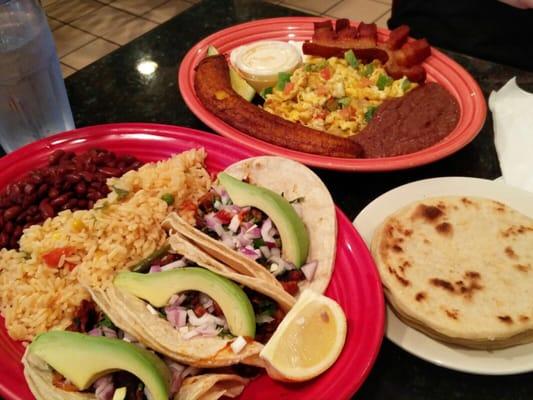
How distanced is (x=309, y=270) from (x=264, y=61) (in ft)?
4.70

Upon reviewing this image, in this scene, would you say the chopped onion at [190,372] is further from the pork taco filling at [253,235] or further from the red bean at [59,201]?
the red bean at [59,201]

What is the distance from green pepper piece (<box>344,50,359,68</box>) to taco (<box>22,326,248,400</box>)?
189cm

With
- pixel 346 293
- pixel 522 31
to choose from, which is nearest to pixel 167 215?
pixel 346 293

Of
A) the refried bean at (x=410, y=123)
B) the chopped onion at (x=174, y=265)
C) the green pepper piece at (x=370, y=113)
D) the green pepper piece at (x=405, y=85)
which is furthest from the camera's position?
the green pepper piece at (x=405, y=85)

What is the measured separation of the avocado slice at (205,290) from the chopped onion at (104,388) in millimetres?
256

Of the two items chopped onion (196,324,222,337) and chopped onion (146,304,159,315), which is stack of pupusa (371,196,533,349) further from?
chopped onion (146,304,159,315)

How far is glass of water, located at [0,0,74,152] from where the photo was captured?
193 centimetres

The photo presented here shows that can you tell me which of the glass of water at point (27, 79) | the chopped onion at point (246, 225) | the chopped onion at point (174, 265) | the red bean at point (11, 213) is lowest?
the chopped onion at point (246, 225)

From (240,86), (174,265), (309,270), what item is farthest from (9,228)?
(240,86)

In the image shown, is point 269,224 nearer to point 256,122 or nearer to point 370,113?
point 256,122

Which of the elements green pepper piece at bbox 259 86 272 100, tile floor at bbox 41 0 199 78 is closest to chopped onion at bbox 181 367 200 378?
green pepper piece at bbox 259 86 272 100

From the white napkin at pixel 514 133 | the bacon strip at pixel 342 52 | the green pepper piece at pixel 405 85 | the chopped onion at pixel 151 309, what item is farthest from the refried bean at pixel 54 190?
the white napkin at pixel 514 133

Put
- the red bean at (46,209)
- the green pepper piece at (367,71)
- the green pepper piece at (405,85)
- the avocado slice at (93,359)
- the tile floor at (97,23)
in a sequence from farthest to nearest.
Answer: the tile floor at (97,23), the green pepper piece at (367,71), the green pepper piece at (405,85), the red bean at (46,209), the avocado slice at (93,359)

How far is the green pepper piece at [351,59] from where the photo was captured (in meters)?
2.76
